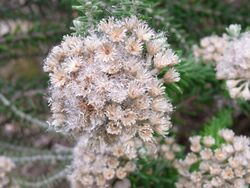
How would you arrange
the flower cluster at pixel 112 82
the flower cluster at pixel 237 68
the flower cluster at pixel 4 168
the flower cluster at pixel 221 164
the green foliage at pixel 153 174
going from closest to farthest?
the flower cluster at pixel 112 82
the flower cluster at pixel 221 164
the flower cluster at pixel 237 68
the green foliage at pixel 153 174
the flower cluster at pixel 4 168

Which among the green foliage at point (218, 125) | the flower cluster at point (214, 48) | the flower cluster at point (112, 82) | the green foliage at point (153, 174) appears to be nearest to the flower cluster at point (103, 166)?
the green foliage at point (153, 174)

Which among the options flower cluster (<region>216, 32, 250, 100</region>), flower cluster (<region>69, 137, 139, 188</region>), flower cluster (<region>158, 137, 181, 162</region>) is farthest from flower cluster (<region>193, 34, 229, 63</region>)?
flower cluster (<region>69, 137, 139, 188</region>)

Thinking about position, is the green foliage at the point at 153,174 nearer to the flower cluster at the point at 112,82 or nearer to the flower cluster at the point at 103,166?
the flower cluster at the point at 103,166

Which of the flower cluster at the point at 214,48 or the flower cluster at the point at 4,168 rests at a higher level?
the flower cluster at the point at 214,48

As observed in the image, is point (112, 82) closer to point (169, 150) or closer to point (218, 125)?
point (169, 150)

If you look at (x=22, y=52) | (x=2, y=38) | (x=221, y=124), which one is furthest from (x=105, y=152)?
(x=22, y=52)

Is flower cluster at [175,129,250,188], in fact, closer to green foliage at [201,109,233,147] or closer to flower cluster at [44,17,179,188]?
green foliage at [201,109,233,147]

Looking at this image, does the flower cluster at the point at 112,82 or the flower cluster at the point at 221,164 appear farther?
the flower cluster at the point at 221,164
